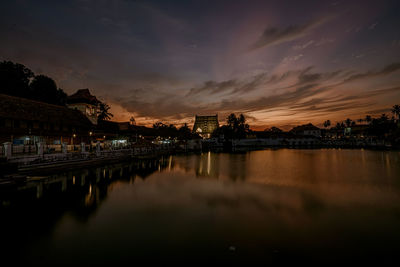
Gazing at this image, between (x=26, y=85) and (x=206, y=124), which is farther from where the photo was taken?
(x=206, y=124)

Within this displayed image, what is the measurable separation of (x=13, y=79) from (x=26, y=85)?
3.78 m

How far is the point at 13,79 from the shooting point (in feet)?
101

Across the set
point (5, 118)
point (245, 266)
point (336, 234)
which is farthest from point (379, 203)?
point (5, 118)

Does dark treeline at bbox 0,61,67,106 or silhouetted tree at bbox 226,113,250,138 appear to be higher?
dark treeline at bbox 0,61,67,106

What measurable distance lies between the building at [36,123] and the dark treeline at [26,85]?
37.8 feet

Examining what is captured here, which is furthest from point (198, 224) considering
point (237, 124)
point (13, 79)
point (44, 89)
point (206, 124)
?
point (206, 124)

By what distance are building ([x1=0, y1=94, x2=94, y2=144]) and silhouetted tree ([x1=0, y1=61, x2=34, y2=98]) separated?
36.8ft

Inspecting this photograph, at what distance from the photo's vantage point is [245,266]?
488cm

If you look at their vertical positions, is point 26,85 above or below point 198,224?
above

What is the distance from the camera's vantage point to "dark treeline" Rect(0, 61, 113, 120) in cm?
2984

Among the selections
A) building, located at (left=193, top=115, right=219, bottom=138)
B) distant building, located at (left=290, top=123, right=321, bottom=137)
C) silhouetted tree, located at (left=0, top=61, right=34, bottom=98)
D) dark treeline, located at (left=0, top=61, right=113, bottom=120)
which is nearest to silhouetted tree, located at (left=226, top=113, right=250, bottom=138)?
building, located at (left=193, top=115, right=219, bottom=138)

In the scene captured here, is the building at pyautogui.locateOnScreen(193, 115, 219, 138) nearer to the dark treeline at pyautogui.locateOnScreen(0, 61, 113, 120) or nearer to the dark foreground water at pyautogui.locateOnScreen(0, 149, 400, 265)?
the dark treeline at pyautogui.locateOnScreen(0, 61, 113, 120)

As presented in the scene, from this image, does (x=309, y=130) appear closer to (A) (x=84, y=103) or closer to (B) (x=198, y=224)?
(A) (x=84, y=103)

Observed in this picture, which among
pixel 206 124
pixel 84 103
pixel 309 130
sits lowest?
pixel 309 130
